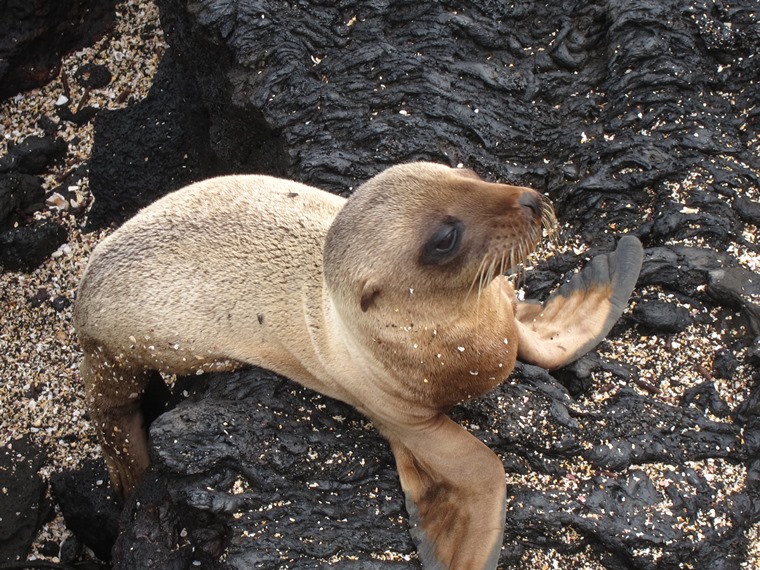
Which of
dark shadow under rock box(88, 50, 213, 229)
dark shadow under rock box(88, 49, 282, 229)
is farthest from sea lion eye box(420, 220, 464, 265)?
dark shadow under rock box(88, 50, 213, 229)

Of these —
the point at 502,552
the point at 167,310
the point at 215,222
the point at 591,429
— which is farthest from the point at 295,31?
the point at 502,552

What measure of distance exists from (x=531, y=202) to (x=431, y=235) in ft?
1.67

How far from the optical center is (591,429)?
488 centimetres

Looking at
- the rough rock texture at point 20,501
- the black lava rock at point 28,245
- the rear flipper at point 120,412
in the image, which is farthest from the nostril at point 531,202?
the black lava rock at point 28,245

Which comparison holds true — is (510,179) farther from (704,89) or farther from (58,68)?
(58,68)

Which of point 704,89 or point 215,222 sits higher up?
point 704,89

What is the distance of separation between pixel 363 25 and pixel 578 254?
2.29m

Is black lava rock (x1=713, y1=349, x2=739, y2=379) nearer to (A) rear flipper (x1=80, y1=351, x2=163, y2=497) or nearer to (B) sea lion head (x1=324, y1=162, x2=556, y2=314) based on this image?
(B) sea lion head (x1=324, y1=162, x2=556, y2=314)

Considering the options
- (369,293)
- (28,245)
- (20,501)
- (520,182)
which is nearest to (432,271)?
(369,293)

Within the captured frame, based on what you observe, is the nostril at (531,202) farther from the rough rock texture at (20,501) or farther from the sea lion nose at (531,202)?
the rough rock texture at (20,501)

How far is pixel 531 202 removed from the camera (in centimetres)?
412

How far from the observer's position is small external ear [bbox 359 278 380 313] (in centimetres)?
425

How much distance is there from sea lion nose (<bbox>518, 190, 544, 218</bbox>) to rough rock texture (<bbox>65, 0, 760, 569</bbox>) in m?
1.34

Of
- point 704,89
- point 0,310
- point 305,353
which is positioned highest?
point 704,89
